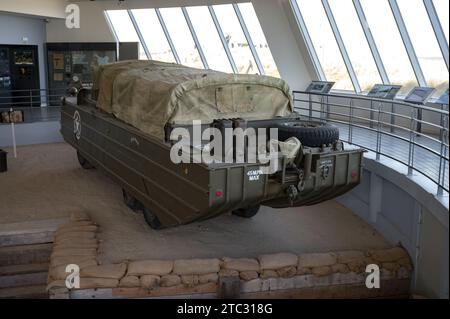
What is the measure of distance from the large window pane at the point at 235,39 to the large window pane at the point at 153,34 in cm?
290

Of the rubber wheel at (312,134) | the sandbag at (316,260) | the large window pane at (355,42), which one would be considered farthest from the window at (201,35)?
the sandbag at (316,260)

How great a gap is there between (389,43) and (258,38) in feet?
14.9

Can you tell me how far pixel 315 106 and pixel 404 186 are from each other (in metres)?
6.95

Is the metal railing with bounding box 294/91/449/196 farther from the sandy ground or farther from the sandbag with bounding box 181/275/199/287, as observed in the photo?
the sandbag with bounding box 181/275/199/287

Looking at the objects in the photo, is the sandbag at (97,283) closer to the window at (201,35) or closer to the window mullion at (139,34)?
the window at (201,35)

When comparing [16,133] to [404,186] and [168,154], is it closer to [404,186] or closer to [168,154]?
[168,154]

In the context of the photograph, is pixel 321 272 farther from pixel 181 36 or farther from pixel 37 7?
pixel 181 36

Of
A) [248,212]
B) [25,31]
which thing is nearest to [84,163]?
[248,212]

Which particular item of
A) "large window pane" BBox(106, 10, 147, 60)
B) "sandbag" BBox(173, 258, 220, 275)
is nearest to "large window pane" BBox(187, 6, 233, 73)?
"large window pane" BBox(106, 10, 147, 60)

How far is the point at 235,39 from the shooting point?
49.1 feet

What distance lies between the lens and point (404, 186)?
612cm

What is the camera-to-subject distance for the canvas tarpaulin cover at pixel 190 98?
20.4ft

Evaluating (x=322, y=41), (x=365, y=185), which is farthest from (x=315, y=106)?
(x=365, y=185)

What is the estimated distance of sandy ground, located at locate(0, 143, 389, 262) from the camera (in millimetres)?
6356
